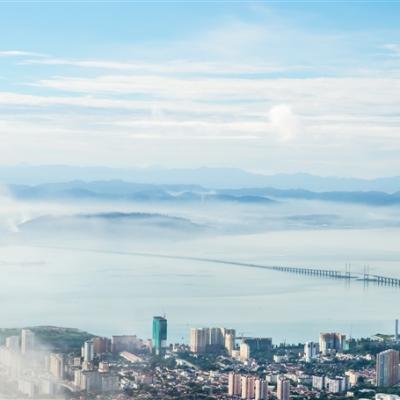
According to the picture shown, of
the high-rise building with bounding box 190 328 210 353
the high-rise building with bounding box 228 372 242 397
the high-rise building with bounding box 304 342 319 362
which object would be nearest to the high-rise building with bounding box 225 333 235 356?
the high-rise building with bounding box 190 328 210 353

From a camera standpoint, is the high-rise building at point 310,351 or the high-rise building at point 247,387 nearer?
the high-rise building at point 247,387

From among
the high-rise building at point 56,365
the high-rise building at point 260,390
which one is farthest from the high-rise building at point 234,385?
the high-rise building at point 56,365

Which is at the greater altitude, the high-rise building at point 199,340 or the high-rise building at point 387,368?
the high-rise building at point 199,340

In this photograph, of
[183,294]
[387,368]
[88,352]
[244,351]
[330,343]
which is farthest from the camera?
[183,294]

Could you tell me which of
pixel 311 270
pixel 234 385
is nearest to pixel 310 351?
pixel 234 385

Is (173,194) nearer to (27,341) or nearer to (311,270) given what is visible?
(311,270)

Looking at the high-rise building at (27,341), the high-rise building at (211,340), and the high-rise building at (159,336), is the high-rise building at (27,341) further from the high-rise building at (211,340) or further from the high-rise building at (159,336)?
the high-rise building at (211,340)

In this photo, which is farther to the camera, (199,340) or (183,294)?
(183,294)
